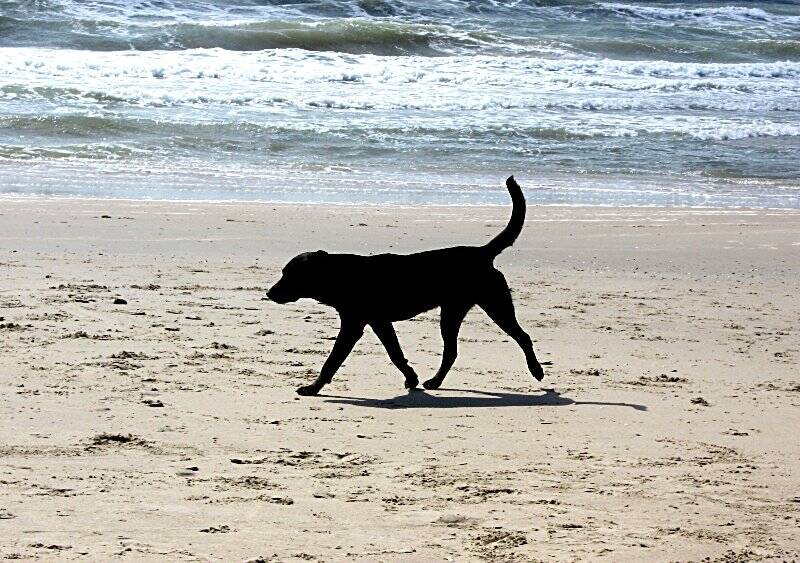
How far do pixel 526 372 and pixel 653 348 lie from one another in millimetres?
976

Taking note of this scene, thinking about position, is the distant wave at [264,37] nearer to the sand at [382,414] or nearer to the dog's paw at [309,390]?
the sand at [382,414]

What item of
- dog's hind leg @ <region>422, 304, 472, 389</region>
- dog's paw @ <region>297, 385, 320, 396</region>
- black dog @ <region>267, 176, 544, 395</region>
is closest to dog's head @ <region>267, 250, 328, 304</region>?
black dog @ <region>267, 176, 544, 395</region>

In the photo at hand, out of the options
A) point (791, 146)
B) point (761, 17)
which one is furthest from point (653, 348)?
point (761, 17)

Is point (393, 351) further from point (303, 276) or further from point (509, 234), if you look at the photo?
point (509, 234)

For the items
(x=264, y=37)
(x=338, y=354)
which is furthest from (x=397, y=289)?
(x=264, y=37)

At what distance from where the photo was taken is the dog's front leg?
5.69 meters

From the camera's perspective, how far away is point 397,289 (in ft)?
19.0

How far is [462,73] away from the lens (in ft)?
77.2

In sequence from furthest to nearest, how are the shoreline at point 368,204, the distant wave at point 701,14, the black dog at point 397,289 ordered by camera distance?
the distant wave at point 701,14 < the shoreline at point 368,204 < the black dog at point 397,289

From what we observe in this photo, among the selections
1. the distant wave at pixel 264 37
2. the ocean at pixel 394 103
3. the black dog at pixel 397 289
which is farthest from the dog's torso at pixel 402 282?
the distant wave at pixel 264 37

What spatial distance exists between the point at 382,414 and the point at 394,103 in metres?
14.9

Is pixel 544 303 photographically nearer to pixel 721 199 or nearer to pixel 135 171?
pixel 721 199

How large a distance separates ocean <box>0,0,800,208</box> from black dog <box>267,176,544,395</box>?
6086mm

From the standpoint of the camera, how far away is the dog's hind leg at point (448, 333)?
5.89 m
